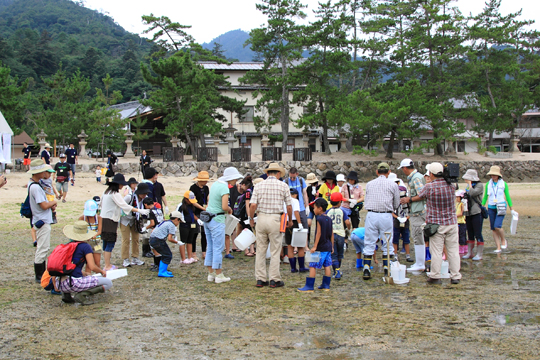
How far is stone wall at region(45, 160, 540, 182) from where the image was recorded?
89.0 ft

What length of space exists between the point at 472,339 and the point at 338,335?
1298 millimetres

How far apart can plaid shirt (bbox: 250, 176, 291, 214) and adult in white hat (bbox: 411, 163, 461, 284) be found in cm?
208

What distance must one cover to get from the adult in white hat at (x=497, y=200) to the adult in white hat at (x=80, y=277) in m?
7.09

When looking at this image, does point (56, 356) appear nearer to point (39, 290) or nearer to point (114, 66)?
point (39, 290)

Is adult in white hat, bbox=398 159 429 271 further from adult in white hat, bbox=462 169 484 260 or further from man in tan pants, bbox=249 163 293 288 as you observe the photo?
man in tan pants, bbox=249 163 293 288

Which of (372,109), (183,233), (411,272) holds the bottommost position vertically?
(411,272)

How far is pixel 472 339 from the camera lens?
432 cm

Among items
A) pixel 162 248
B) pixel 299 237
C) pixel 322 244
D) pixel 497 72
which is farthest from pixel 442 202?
pixel 497 72

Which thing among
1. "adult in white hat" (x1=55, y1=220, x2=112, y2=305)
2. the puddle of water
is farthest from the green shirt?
the puddle of water

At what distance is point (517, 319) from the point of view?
487cm

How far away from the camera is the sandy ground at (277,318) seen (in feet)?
13.5

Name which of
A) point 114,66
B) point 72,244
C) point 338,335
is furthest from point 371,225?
point 114,66

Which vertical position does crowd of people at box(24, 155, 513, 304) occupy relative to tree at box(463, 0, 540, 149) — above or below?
below

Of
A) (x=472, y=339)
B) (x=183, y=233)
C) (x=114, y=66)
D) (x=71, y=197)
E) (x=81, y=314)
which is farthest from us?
(x=114, y=66)
